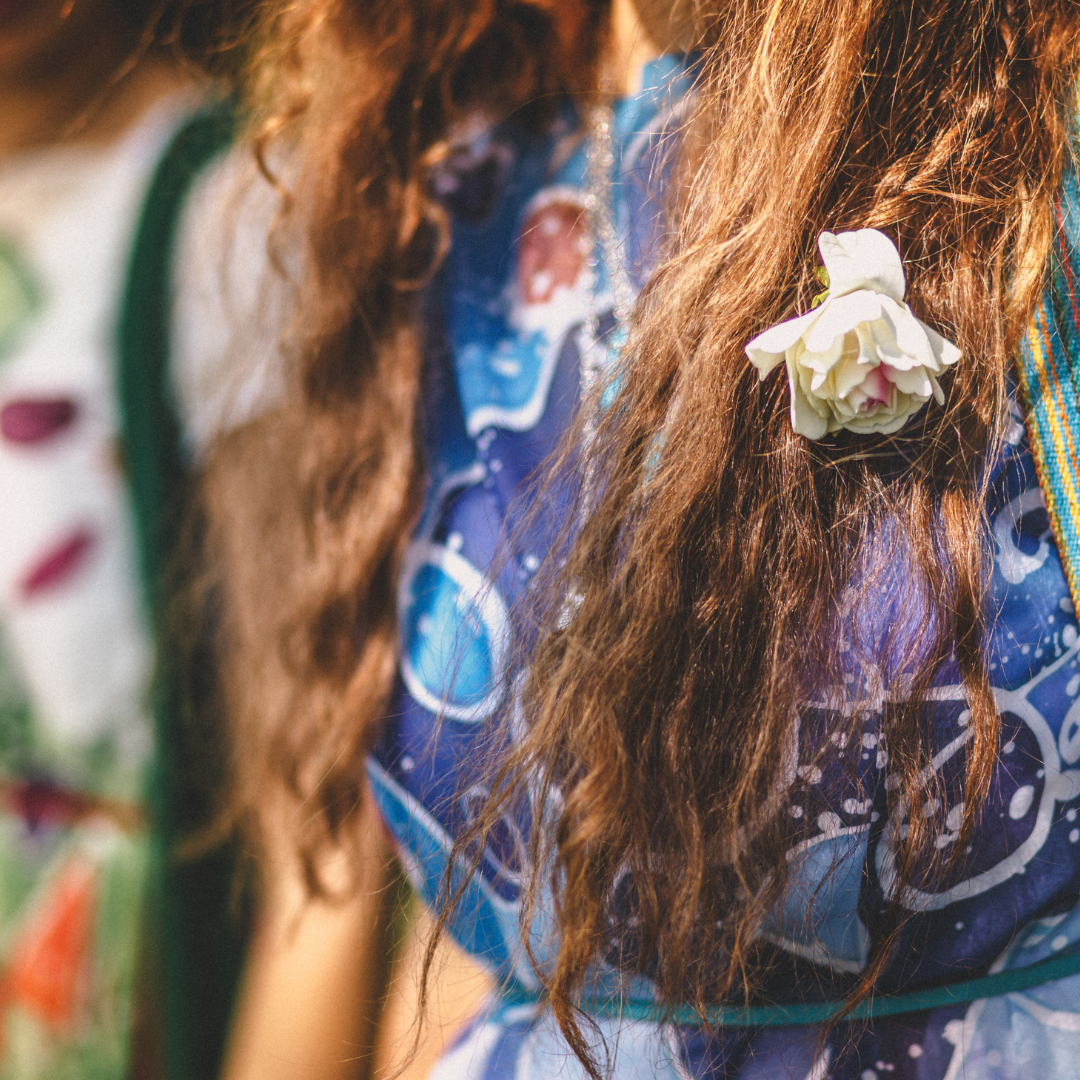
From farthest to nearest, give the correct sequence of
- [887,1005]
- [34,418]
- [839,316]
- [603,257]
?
[34,418] < [603,257] < [887,1005] < [839,316]

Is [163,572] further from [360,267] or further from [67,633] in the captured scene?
[360,267]

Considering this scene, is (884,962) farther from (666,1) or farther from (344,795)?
(666,1)

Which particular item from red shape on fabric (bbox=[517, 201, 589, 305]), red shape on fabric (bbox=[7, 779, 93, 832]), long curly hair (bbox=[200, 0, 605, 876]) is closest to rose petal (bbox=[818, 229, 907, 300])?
red shape on fabric (bbox=[517, 201, 589, 305])

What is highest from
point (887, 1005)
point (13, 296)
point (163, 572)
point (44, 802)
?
point (13, 296)

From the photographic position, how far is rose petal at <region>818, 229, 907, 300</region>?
1.48ft

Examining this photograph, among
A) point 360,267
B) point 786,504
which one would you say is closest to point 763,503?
point 786,504

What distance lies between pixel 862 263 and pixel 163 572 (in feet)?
2.38

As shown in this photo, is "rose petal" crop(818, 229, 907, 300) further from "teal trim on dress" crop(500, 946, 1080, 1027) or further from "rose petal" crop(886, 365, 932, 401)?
"teal trim on dress" crop(500, 946, 1080, 1027)

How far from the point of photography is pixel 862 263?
46 centimetres

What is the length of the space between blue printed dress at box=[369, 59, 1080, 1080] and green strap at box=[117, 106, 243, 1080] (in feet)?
1.02

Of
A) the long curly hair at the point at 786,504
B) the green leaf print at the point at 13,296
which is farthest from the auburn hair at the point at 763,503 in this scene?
the green leaf print at the point at 13,296

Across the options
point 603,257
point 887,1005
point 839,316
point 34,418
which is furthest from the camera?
point 34,418

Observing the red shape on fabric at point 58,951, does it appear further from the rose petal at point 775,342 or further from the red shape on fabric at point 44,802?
the rose petal at point 775,342

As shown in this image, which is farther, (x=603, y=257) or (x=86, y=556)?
(x=86, y=556)
